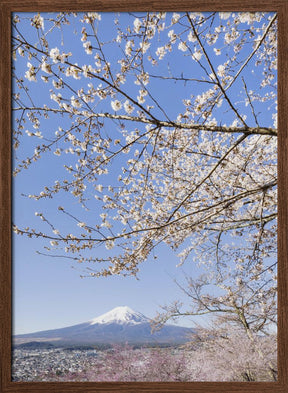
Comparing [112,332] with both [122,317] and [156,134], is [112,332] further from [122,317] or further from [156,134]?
[156,134]

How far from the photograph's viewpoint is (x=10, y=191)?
1.12 m

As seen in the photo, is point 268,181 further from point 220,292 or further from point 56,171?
point 56,171

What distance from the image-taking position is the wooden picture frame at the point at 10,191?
3.44ft

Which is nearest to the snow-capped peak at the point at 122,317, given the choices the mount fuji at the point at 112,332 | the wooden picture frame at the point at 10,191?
the mount fuji at the point at 112,332

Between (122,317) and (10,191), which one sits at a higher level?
Result: (10,191)

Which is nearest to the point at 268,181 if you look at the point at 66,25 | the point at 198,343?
the point at 198,343

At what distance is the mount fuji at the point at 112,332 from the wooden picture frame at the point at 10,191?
0.15m

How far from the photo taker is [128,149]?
1256 mm

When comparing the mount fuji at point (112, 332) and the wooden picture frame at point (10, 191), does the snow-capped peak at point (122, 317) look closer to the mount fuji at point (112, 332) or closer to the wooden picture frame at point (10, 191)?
the mount fuji at point (112, 332)

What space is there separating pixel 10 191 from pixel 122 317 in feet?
2.47

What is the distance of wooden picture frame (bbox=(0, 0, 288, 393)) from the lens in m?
1.05

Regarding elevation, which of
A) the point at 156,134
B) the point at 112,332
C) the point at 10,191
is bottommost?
the point at 112,332

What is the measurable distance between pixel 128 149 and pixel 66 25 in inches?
23.8

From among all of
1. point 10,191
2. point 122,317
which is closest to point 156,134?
point 10,191
